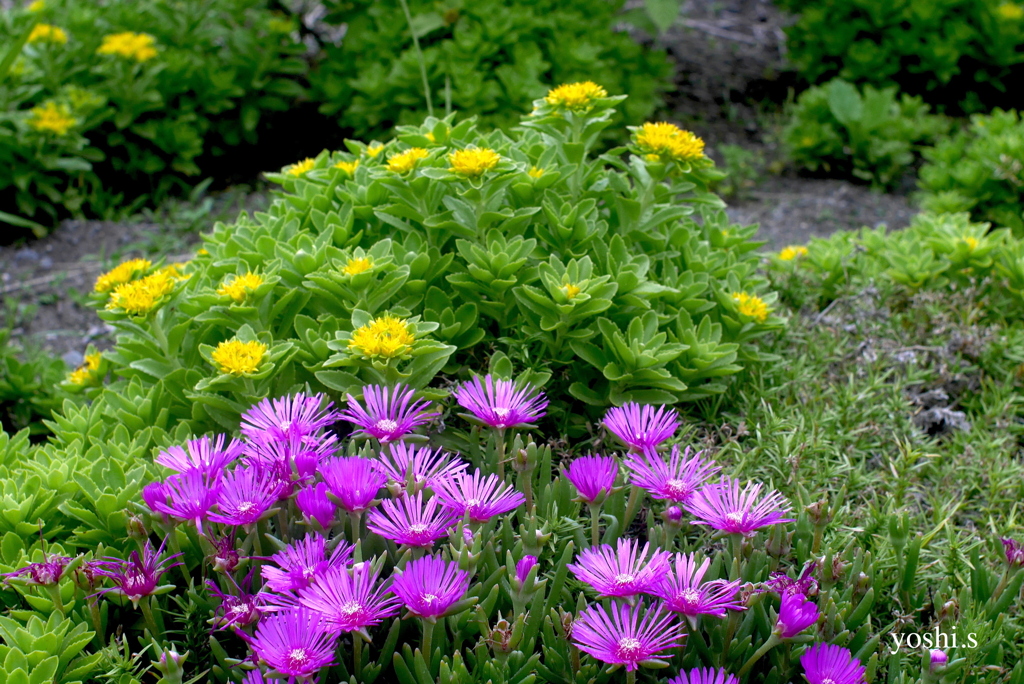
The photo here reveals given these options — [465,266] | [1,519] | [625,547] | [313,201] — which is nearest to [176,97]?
[313,201]

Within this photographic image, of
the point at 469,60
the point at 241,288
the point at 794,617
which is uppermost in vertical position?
the point at 241,288

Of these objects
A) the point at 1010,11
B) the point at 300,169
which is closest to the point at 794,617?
the point at 300,169

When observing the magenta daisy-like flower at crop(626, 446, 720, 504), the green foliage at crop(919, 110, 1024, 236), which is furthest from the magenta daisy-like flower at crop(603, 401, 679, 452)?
the green foliage at crop(919, 110, 1024, 236)

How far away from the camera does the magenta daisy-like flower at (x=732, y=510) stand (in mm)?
1318

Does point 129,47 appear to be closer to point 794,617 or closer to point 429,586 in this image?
point 429,586

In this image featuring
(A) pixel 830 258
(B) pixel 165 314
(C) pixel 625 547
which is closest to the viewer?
(C) pixel 625 547

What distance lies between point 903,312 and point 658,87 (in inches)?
93.7

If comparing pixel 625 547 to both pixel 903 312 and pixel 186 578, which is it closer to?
pixel 186 578

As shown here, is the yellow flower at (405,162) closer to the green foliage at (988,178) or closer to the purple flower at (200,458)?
the purple flower at (200,458)

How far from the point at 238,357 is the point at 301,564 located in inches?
23.1

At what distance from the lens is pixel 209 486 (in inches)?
55.2

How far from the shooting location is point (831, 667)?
1.22 meters

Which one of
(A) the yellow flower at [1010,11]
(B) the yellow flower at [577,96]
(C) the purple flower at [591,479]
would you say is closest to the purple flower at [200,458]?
(C) the purple flower at [591,479]

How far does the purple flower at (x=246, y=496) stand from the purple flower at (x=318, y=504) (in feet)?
0.18
